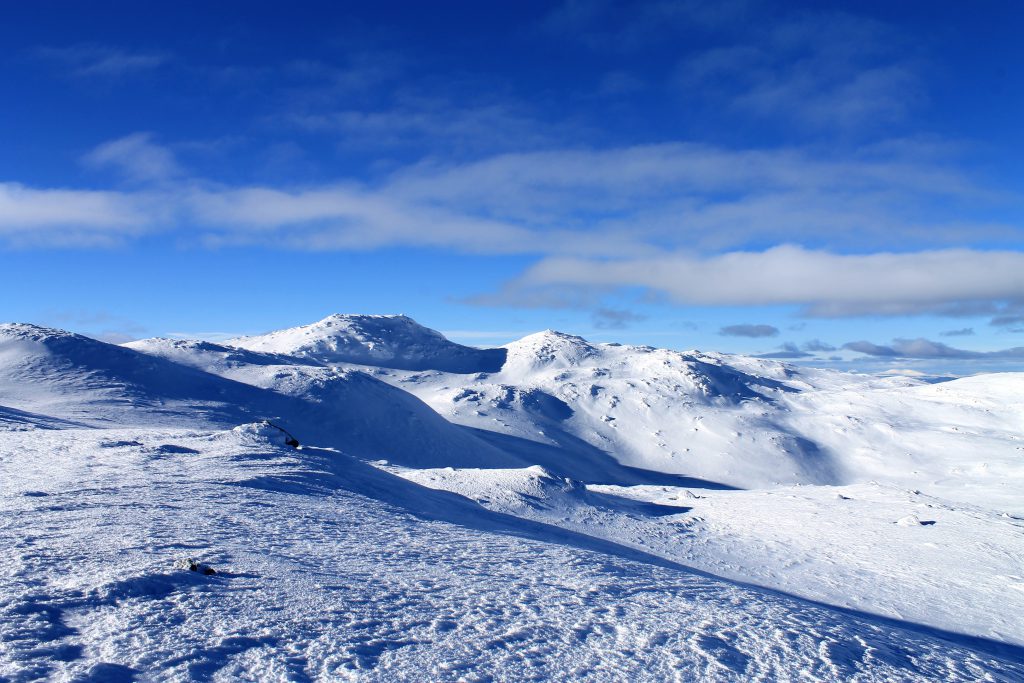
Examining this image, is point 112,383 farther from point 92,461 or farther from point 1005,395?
point 1005,395

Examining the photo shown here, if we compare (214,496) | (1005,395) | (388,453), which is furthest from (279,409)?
(1005,395)

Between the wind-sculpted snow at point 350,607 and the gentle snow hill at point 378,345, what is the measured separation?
111 metres

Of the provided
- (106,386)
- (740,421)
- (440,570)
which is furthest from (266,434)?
(740,421)

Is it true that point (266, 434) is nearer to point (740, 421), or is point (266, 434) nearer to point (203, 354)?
point (203, 354)

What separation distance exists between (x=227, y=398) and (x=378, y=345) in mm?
71796

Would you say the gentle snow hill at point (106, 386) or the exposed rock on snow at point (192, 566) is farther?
the gentle snow hill at point (106, 386)

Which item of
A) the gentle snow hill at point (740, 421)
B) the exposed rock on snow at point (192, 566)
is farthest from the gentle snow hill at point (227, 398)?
the exposed rock on snow at point (192, 566)

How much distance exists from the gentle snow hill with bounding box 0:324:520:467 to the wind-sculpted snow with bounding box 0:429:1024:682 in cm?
3546

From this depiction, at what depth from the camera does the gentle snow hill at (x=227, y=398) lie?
5031cm

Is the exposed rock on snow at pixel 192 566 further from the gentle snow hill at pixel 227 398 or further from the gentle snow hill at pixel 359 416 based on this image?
the gentle snow hill at pixel 359 416

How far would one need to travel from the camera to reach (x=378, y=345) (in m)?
132

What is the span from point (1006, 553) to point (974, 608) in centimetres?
732

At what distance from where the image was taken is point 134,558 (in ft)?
34.4

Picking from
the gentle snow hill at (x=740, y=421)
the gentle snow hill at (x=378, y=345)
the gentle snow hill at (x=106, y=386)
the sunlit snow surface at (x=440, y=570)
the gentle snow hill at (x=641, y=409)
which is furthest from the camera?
the gentle snow hill at (x=378, y=345)
